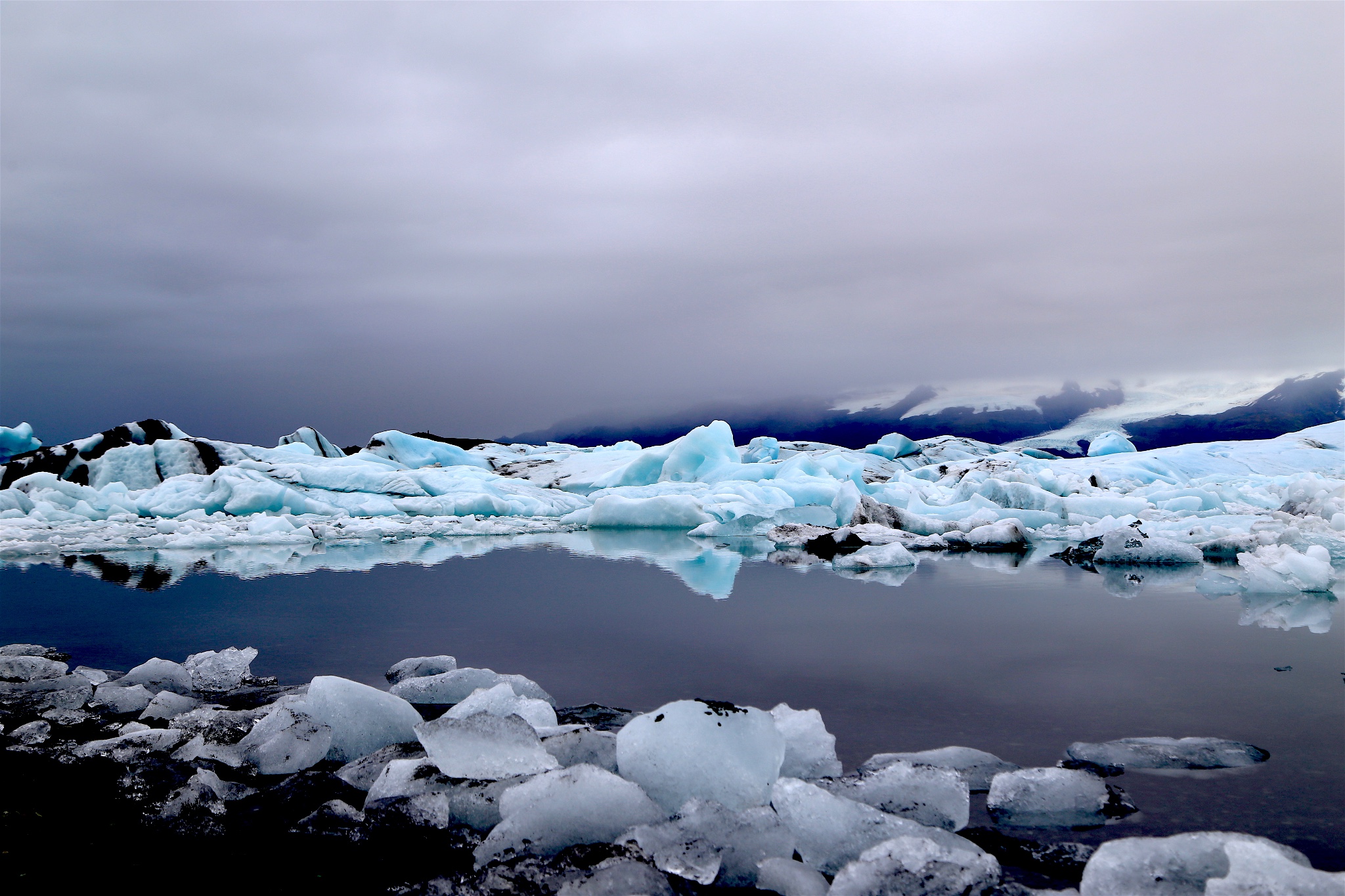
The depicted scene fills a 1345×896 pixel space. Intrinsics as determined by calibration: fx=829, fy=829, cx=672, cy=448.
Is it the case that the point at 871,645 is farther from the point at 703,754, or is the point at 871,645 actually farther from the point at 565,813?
the point at 565,813

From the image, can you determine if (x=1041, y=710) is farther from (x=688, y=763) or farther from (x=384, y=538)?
(x=384, y=538)

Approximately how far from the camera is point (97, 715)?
235 cm

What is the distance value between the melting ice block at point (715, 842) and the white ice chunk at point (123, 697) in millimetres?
1742

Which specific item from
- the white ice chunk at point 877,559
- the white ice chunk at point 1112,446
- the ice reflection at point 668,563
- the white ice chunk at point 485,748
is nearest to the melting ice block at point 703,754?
the white ice chunk at point 485,748

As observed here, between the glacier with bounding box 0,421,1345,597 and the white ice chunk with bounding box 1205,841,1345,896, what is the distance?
355cm

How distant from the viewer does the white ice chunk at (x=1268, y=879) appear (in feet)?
3.92

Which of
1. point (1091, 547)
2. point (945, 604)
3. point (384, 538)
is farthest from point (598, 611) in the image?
point (384, 538)

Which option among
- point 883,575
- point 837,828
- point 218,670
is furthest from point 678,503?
point 837,828

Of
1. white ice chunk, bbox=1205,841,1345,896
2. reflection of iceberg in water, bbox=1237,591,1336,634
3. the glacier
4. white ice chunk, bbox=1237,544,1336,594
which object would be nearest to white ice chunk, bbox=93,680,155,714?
white ice chunk, bbox=1205,841,1345,896

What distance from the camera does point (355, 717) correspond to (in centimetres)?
209

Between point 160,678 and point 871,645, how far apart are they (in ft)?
8.21

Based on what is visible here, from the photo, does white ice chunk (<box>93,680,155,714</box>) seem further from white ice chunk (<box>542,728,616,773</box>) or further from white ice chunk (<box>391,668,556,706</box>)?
white ice chunk (<box>542,728,616,773</box>)

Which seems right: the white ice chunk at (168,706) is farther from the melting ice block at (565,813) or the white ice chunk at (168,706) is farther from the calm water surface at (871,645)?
the melting ice block at (565,813)

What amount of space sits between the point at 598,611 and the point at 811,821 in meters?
2.71
